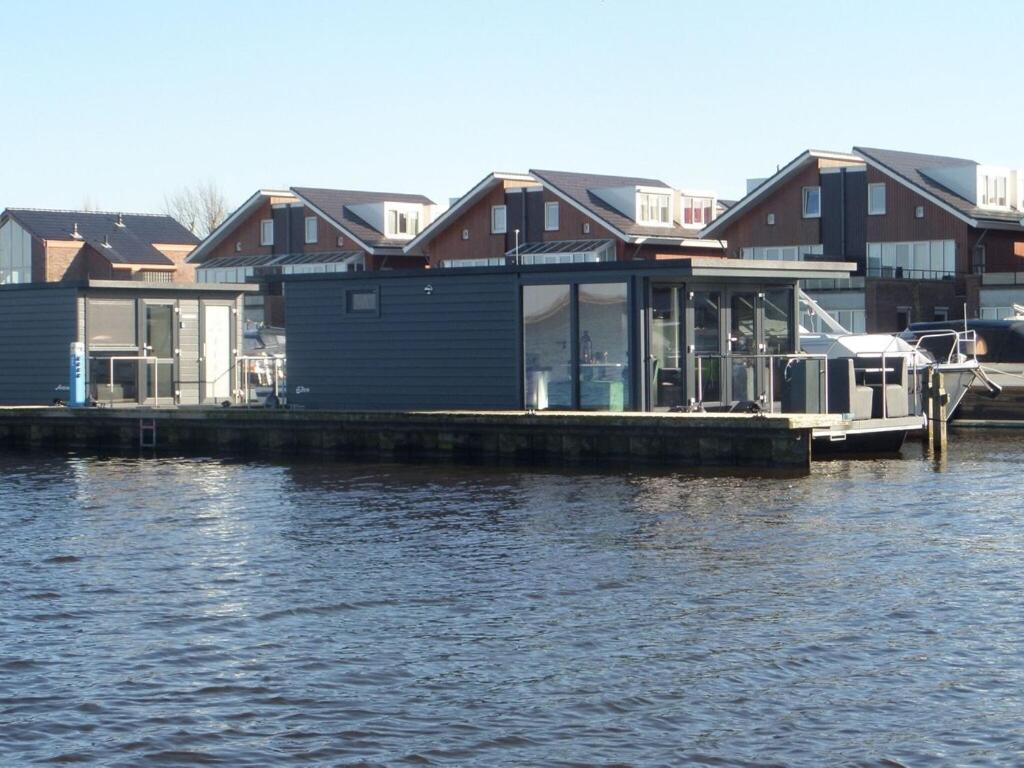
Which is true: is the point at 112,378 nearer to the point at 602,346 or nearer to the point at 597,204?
the point at 602,346

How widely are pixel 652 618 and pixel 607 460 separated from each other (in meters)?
12.7

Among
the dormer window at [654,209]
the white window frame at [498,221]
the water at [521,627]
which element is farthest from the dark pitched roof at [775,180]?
the water at [521,627]

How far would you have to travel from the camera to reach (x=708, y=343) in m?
29.8

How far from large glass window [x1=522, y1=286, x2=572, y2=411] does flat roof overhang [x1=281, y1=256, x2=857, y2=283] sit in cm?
48

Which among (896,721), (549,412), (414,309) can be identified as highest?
(414,309)

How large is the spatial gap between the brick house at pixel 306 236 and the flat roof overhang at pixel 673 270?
1942 inches

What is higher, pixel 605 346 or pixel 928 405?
pixel 605 346

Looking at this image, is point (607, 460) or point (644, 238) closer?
point (607, 460)

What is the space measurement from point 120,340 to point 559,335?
1126 centimetres

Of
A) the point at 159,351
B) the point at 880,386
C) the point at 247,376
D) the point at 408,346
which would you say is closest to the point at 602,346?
the point at 408,346

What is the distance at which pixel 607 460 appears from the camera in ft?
92.5

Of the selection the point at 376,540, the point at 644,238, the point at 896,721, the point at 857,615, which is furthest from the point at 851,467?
the point at 644,238

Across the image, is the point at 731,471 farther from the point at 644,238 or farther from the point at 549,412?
the point at 644,238

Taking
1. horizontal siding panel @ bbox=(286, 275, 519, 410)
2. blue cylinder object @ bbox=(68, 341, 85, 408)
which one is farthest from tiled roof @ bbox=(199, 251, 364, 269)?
horizontal siding panel @ bbox=(286, 275, 519, 410)
